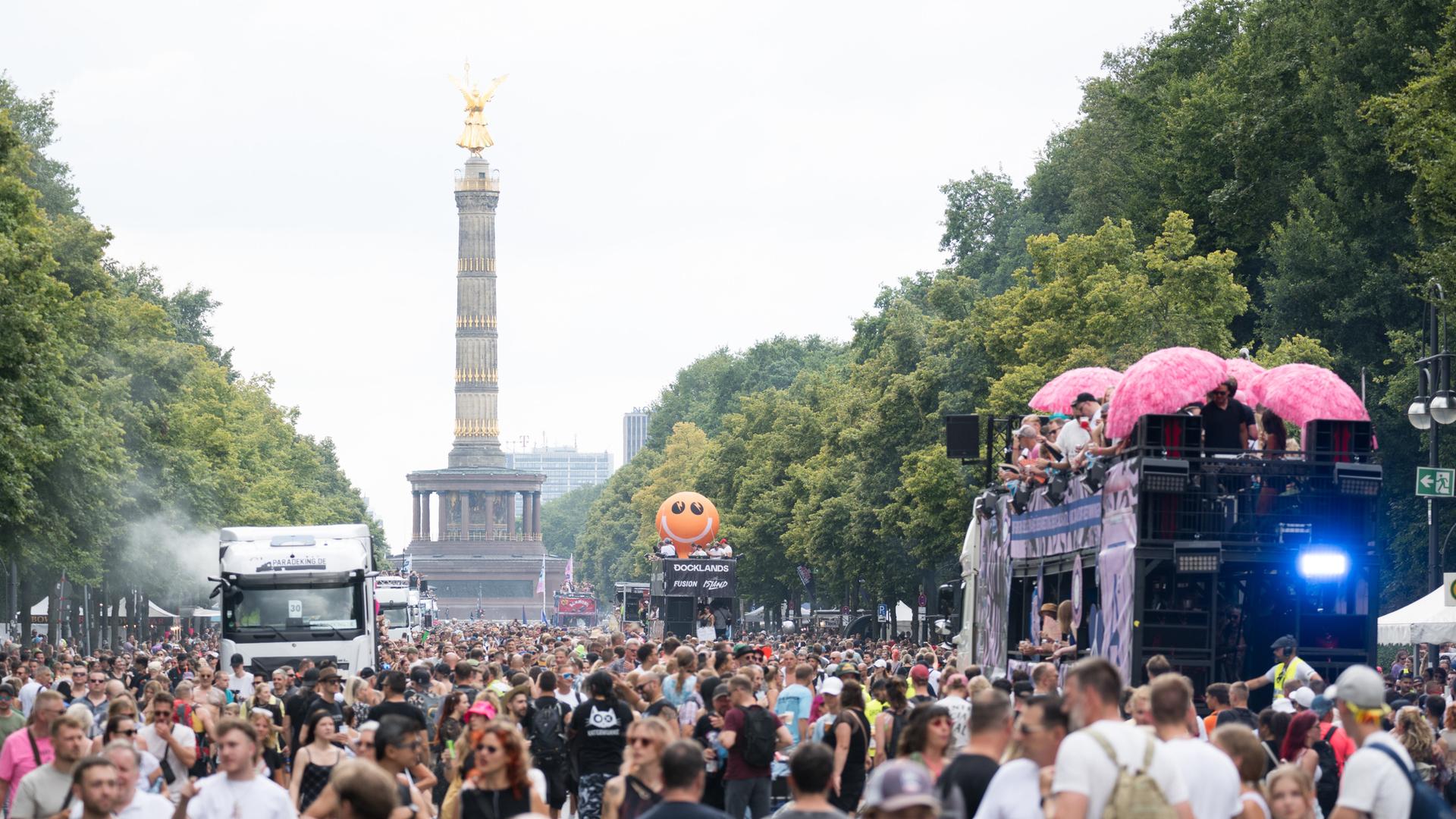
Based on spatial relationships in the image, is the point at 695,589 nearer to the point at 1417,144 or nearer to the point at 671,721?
the point at 1417,144

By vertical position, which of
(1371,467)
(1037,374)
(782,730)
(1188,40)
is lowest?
(782,730)

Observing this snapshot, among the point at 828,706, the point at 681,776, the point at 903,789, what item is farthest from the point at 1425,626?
the point at 903,789

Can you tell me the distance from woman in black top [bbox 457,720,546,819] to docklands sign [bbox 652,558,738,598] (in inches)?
1831

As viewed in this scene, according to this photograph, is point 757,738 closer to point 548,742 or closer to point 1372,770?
point 548,742

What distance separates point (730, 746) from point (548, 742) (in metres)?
1.87

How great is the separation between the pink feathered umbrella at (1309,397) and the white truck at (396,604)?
53740 millimetres

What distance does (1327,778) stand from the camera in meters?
14.0

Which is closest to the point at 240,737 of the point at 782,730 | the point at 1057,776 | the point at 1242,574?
the point at 1057,776

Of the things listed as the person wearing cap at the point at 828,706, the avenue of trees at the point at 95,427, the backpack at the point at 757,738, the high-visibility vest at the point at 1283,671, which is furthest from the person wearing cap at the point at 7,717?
the avenue of trees at the point at 95,427

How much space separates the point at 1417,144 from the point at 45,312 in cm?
2327

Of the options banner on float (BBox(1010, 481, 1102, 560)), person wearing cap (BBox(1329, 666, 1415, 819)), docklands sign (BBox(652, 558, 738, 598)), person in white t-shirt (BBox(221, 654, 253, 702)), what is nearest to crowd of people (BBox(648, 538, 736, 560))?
docklands sign (BBox(652, 558, 738, 598))

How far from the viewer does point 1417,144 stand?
35.3 meters

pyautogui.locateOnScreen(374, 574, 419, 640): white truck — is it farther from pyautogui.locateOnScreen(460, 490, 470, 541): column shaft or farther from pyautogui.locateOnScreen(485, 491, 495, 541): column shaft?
pyautogui.locateOnScreen(460, 490, 470, 541): column shaft

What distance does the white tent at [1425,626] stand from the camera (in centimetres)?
2950
